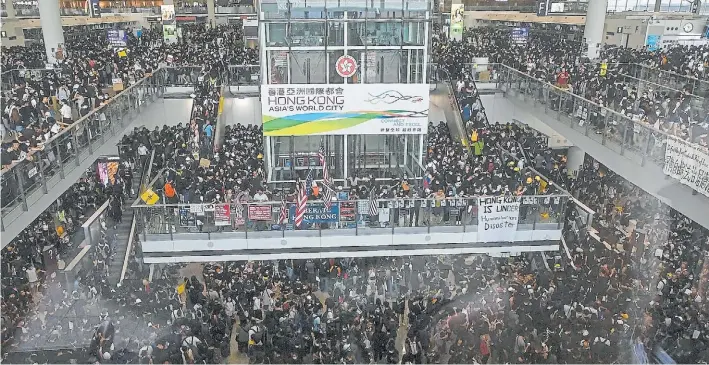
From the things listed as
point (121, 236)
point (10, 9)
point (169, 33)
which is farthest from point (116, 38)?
point (121, 236)

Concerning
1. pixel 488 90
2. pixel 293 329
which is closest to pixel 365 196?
pixel 293 329

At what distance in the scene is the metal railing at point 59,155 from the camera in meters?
11.2

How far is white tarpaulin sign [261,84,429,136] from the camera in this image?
663 inches

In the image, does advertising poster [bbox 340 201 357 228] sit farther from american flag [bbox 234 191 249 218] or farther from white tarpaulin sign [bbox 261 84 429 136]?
white tarpaulin sign [bbox 261 84 429 136]

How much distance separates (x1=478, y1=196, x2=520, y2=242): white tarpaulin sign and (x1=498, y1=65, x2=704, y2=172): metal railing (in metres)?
3.26

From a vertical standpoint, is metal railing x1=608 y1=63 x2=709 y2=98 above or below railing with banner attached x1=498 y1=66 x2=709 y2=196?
above

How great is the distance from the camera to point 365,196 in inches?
582

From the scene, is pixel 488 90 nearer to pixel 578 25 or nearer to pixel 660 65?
pixel 660 65

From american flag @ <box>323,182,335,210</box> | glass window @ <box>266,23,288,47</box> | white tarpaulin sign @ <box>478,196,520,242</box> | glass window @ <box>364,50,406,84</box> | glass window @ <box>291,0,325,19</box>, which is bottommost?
white tarpaulin sign @ <box>478,196,520,242</box>

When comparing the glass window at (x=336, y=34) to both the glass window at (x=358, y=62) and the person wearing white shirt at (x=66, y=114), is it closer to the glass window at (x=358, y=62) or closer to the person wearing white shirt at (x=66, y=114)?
the glass window at (x=358, y=62)

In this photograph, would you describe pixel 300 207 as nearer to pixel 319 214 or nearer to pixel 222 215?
pixel 319 214

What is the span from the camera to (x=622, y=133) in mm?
14891

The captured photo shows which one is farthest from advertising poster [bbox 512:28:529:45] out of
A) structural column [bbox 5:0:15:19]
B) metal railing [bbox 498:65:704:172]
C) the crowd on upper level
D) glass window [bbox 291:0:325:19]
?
structural column [bbox 5:0:15:19]

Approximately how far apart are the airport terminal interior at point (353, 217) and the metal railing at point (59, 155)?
7 cm
